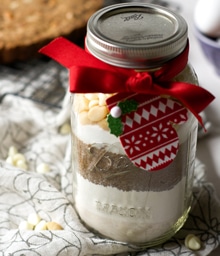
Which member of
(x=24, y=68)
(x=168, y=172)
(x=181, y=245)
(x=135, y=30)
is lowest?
(x=24, y=68)

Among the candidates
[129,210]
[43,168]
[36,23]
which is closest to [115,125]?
[129,210]

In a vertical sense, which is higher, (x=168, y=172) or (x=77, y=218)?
(x=168, y=172)

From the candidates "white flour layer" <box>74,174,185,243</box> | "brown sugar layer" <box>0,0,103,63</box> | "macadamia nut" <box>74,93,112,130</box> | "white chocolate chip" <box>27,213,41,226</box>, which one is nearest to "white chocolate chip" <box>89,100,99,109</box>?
"macadamia nut" <box>74,93,112,130</box>

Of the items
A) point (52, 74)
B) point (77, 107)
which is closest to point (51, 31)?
point (52, 74)

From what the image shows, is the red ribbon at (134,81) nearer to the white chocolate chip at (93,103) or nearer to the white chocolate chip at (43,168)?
the white chocolate chip at (93,103)

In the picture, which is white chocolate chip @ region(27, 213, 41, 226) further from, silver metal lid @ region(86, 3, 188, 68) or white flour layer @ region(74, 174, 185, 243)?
silver metal lid @ region(86, 3, 188, 68)

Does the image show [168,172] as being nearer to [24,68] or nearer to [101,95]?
[101,95]

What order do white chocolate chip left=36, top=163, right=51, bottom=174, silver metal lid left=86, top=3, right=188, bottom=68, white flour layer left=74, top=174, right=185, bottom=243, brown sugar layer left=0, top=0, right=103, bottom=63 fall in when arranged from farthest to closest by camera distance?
brown sugar layer left=0, top=0, right=103, bottom=63 → white chocolate chip left=36, top=163, right=51, bottom=174 → white flour layer left=74, top=174, right=185, bottom=243 → silver metal lid left=86, top=3, right=188, bottom=68

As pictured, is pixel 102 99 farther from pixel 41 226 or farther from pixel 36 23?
pixel 36 23
